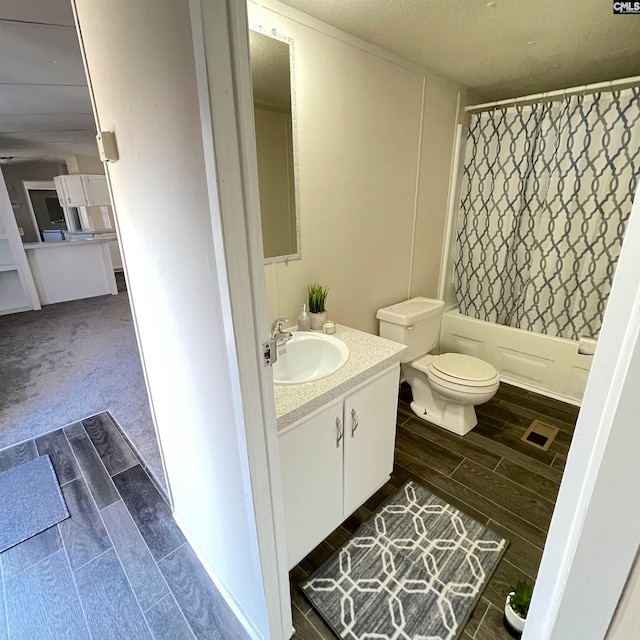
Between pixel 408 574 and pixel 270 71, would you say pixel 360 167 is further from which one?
pixel 408 574

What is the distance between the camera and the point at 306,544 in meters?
1.40

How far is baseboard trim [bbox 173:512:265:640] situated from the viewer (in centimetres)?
122

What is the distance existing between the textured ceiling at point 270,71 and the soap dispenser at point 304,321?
0.95 meters

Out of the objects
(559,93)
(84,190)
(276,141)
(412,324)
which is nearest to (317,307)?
(412,324)

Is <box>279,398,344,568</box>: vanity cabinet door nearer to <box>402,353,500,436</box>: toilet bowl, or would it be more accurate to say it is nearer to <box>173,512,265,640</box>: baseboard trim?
<box>173,512,265,640</box>: baseboard trim

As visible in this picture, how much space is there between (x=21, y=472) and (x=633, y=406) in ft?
8.97

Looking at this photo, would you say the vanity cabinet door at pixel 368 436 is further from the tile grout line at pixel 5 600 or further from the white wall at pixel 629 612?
the tile grout line at pixel 5 600

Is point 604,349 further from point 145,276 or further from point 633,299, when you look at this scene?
point 145,276

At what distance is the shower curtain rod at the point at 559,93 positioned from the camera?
1992 mm

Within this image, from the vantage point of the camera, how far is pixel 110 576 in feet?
4.70

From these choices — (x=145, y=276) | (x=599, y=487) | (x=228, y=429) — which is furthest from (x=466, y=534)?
(x=145, y=276)

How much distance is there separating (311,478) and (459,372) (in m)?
1.21

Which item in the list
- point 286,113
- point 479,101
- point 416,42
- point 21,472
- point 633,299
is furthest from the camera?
point 479,101

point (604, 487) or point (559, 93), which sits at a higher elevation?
point (559, 93)
